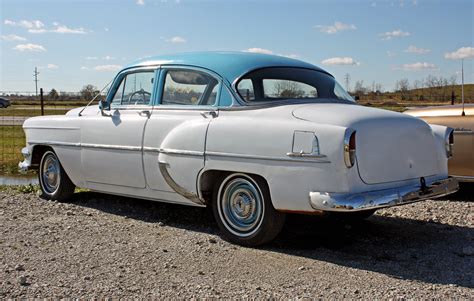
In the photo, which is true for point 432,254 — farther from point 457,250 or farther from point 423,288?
point 423,288

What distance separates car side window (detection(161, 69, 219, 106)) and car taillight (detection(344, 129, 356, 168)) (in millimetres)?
1509

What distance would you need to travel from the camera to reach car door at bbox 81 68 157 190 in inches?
235

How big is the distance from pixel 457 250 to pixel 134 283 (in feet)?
9.32

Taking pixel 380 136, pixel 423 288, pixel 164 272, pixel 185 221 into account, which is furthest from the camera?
pixel 185 221

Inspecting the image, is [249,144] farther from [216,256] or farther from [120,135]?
[120,135]

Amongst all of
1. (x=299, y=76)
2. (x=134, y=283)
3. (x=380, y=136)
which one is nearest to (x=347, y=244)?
(x=380, y=136)

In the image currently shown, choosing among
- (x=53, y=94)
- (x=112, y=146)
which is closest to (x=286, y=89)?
(x=112, y=146)

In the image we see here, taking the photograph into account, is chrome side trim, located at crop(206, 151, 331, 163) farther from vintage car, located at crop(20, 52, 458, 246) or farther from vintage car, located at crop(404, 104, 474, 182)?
vintage car, located at crop(404, 104, 474, 182)

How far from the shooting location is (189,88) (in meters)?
5.80

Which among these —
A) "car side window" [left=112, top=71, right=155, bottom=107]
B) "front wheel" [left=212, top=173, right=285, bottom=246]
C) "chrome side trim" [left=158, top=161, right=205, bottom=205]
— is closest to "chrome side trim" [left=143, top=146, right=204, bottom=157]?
→ "chrome side trim" [left=158, top=161, right=205, bottom=205]

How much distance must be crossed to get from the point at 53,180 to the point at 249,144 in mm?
3402

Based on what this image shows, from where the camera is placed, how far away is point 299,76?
19.0 ft

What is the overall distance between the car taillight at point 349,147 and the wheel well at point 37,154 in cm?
438

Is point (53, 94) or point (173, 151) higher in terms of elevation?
point (53, 94)
